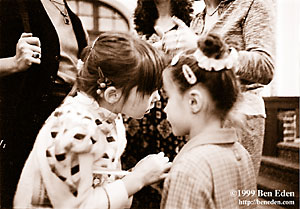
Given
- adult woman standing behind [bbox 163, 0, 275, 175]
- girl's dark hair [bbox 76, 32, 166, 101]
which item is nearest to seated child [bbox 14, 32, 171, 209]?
girl's dark hair [bbox 76, 32, 166, 101]

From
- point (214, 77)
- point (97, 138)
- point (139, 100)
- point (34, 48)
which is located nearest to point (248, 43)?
point (214, 77)

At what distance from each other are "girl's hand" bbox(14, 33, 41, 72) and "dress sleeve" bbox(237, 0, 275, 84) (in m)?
0.46

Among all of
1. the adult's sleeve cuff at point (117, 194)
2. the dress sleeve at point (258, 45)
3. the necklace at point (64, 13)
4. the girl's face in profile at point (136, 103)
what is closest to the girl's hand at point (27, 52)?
the necklace at point (64, 13)

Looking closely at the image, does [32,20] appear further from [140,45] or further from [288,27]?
[288,27]

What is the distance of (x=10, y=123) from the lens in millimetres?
799

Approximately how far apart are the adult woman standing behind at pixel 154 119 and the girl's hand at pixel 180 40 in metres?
0.14

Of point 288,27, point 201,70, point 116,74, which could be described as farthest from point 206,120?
point 288,27

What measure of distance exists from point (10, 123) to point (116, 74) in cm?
31

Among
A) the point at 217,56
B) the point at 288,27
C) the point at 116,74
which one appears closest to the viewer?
the point at 217,56

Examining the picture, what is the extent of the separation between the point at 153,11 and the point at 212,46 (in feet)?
1.09

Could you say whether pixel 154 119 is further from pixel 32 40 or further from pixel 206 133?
pixel 32 40

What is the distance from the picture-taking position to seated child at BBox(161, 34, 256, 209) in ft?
1.96

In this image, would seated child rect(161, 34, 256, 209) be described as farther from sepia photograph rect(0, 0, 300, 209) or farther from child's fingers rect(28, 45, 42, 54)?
child's fingers rect(28, 45, 42, 54)

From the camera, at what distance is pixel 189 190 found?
0.59 metres
